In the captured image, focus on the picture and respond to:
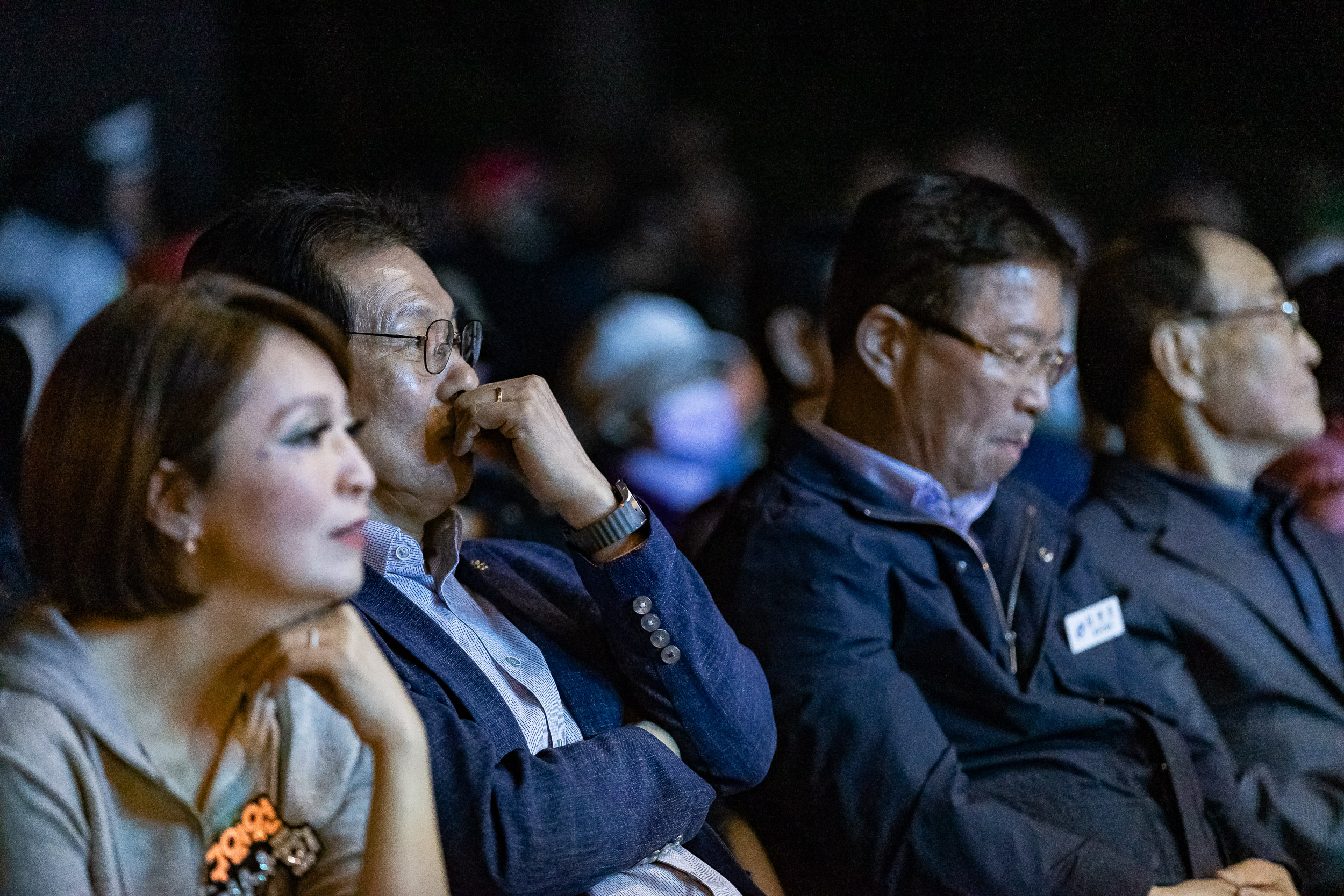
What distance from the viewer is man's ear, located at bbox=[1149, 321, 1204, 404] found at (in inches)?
105

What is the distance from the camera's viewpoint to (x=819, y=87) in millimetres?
7539

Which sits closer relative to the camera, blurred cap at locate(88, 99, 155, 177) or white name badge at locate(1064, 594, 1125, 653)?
white name badge at locate(1064, 594, 1125, 653)

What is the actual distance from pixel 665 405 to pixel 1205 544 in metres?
1.44

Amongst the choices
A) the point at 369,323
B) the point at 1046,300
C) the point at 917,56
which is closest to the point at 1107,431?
the point at 1046,300

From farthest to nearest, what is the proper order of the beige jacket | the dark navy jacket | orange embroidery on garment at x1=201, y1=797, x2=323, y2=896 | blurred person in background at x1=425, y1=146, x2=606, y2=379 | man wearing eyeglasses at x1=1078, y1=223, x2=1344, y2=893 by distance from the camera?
1. blurred person in background at x1=425, y1=146, x2=606, y2=379
2. man wearing eyeglasses at x1=1078, y1=223, x2=1344, y2=893
3. the dark navy jacket
4. orange embroidery on garment at x1=201, y1=797, x2=323, y2=896
5. the beige jacket

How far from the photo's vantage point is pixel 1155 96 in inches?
258

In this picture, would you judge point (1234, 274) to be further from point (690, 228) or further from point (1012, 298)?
point (690, 228)

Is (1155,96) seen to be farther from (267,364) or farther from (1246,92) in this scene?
(267,364)

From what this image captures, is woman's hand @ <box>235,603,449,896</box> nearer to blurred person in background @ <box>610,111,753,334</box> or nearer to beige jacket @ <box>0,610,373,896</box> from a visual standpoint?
beige jacket @ <box>0,610,373,896</box>

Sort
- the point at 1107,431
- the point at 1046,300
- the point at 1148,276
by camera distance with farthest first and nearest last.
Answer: the point at 1107,431, the point at 1148,276, the point at 1046,300

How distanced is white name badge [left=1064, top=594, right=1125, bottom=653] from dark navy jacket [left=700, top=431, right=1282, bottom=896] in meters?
0.02

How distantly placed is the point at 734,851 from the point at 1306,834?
3.51 feet

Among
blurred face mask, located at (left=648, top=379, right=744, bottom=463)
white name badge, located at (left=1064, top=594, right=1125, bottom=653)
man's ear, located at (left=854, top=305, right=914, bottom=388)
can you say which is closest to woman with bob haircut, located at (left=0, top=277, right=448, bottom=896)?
man's ear, located at (left=854, top=305, right=914, bottom=388)

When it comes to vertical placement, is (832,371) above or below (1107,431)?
above
